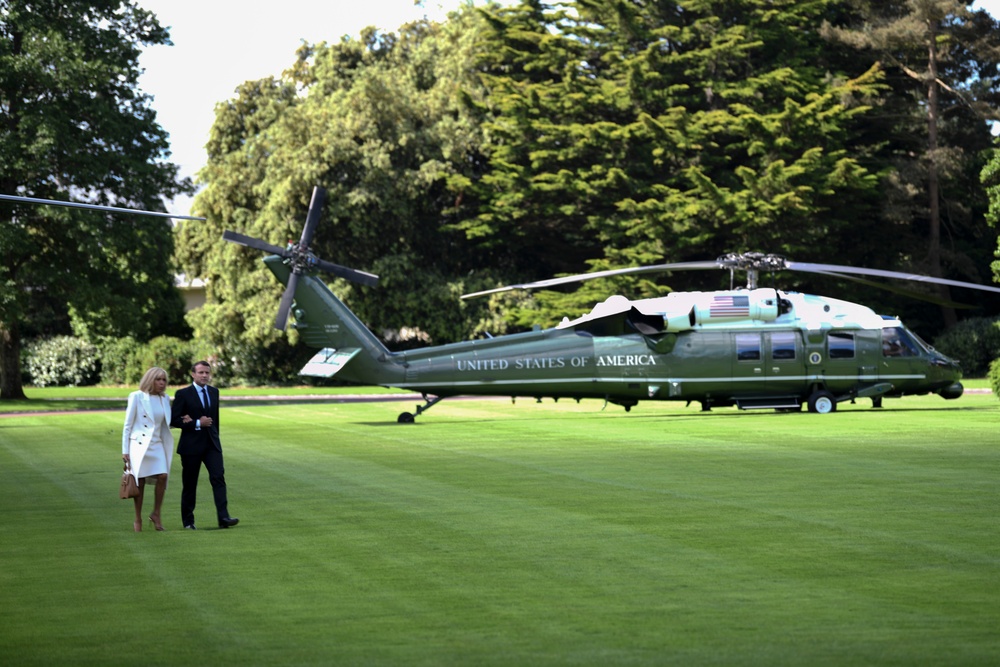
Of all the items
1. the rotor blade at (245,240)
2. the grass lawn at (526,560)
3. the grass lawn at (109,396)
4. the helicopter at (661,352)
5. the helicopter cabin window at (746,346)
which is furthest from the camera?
the grass lawn at (109,396)

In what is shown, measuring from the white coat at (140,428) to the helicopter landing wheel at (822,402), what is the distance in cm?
2096

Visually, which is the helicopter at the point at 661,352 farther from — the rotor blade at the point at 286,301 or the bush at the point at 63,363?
the bush at the point at 63,363

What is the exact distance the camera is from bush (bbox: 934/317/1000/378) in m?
53.3

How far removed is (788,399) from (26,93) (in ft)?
87.5

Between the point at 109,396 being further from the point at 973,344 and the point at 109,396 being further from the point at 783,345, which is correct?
the point at 973,344

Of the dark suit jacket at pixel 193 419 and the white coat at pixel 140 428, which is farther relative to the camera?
the dark suit jacket at pixel 193 419

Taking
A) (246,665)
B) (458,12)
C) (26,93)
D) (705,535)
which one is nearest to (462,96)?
(458,12)

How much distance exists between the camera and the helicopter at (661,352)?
3058 centimetres

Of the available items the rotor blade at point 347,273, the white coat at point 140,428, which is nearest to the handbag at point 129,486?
the white coat at point 140,428

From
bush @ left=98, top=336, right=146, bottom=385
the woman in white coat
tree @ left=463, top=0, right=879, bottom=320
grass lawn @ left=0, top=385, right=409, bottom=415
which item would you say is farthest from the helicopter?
bush @ left=98, top=336, right=146, bottom=385

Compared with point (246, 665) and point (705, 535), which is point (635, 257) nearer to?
point (705, 535)

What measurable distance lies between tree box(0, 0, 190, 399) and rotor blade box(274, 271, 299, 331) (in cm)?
1442

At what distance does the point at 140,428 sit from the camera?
44.6ft

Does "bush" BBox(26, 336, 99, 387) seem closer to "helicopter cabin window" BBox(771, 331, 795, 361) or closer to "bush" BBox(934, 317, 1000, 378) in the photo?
"bush" BBox(934, 317, 1000, 378)
